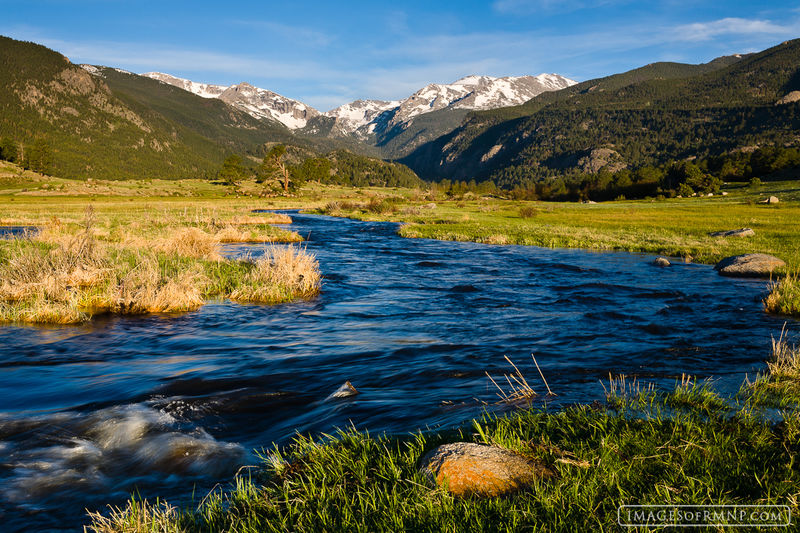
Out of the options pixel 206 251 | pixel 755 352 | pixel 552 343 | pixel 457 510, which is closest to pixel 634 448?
pixel 457 510

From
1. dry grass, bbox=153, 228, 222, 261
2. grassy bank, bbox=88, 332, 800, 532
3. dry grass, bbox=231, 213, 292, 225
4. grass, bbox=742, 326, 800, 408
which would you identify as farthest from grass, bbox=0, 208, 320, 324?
dry grass, bbox=231, 213, 292, 225

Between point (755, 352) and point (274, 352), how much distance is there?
11825 mm

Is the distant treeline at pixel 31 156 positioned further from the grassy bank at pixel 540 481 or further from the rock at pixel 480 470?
the rock at pixel 480 470

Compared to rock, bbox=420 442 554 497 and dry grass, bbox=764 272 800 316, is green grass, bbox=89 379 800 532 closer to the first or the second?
rock, bbox=420 442 554 497

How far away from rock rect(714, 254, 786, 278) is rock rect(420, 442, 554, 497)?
78.6 ft

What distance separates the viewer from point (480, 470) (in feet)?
15.6

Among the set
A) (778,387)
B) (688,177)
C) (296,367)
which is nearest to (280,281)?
(296,367)

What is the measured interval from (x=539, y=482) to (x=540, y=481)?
3 centimetres

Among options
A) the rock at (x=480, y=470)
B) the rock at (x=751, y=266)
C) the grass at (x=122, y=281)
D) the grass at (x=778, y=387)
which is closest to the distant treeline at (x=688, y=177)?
the rock at (x=751, y=266)

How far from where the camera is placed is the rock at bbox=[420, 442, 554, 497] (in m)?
4.61

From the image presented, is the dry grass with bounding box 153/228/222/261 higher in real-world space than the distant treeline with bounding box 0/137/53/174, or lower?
lower

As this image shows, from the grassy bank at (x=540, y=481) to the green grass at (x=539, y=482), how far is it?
0.04ft

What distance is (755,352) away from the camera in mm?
10766

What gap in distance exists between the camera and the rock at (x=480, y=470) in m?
4.61
